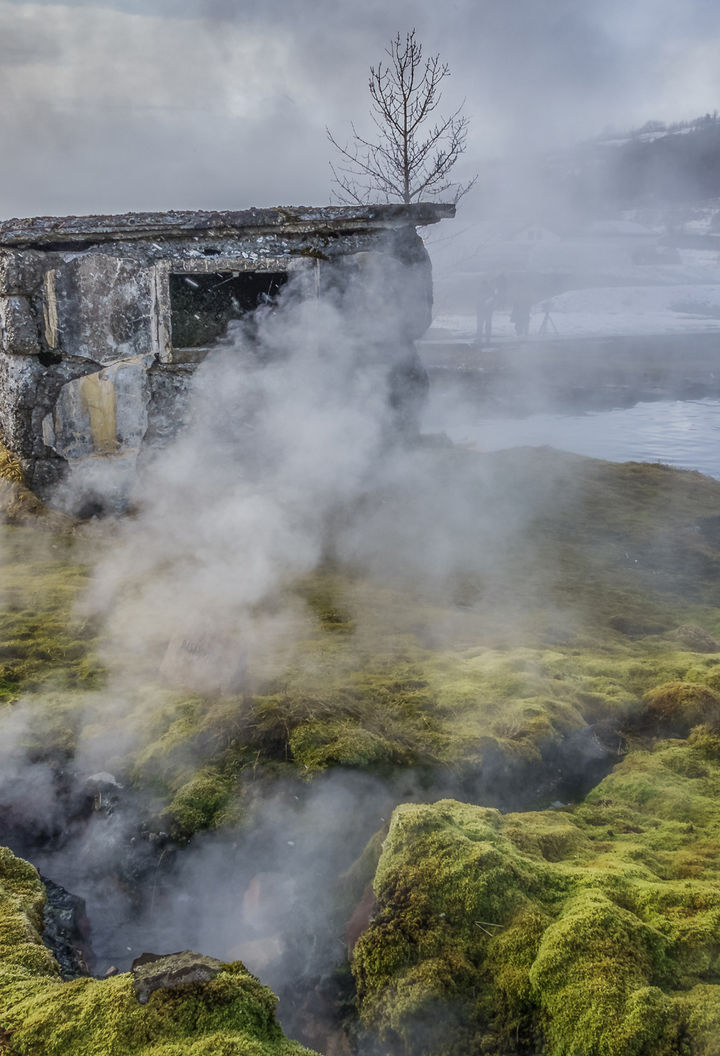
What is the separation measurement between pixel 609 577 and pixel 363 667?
2.88 metres

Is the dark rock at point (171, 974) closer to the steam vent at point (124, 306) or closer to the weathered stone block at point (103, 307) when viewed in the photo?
the steam vent at point (124, 306)

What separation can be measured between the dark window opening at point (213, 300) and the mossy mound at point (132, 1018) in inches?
234

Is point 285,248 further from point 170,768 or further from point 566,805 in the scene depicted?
point 566,805

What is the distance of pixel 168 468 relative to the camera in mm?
7234

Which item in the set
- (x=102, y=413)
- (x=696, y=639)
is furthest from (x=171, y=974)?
(x=102, y=413)

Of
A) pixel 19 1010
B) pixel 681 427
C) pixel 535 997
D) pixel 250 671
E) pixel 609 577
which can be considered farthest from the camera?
pixel 681 427

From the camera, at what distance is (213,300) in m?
7.02

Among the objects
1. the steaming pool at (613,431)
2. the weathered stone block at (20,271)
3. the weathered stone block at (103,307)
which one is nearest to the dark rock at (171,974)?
the weathered stone block at (103,307)

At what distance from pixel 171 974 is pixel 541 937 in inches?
46.9

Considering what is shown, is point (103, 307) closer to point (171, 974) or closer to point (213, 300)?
point (213, 300)

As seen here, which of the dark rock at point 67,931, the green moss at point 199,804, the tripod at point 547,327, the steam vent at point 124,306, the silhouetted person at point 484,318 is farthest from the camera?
the tripod at point 547,327

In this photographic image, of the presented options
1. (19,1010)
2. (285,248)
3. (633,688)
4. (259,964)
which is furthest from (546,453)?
(19,1010)

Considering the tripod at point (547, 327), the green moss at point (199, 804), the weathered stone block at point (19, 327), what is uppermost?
the tripod at point (547, 327)

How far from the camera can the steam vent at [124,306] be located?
6.68 metres
